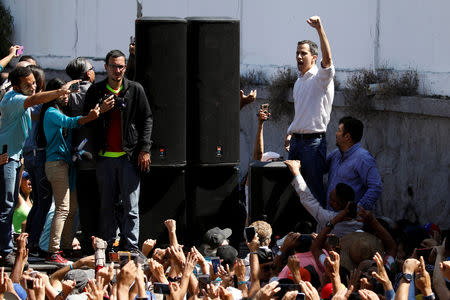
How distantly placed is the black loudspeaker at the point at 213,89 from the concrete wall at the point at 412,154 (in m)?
1.72

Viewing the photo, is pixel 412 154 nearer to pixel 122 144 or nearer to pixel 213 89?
pixel 213 89

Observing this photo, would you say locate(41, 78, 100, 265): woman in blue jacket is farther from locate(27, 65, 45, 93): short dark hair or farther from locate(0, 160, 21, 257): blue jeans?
locate(0, 160, 21, 257): blue jeans

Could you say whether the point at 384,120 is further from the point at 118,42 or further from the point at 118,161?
the point at 118,42

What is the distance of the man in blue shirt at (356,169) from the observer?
8.24 metres

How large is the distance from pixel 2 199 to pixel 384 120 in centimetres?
363

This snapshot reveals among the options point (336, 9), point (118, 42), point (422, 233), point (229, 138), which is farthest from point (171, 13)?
point (422, 233)

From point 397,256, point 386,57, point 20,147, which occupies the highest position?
point 386,57

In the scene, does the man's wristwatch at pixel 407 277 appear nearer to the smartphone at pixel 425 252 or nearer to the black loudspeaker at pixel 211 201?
the smartphone at pixel 425 252

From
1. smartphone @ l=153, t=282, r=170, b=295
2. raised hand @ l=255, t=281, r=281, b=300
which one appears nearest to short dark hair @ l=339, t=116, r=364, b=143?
smartphone @ l=153, t=282, r=170, b=295

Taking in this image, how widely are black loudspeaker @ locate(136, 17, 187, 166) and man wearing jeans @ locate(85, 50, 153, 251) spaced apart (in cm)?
19

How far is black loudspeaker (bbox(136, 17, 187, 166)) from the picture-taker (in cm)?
845

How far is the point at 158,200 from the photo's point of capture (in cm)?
870

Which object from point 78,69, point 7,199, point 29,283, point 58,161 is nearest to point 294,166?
point 58,161

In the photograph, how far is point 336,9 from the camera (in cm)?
1124
